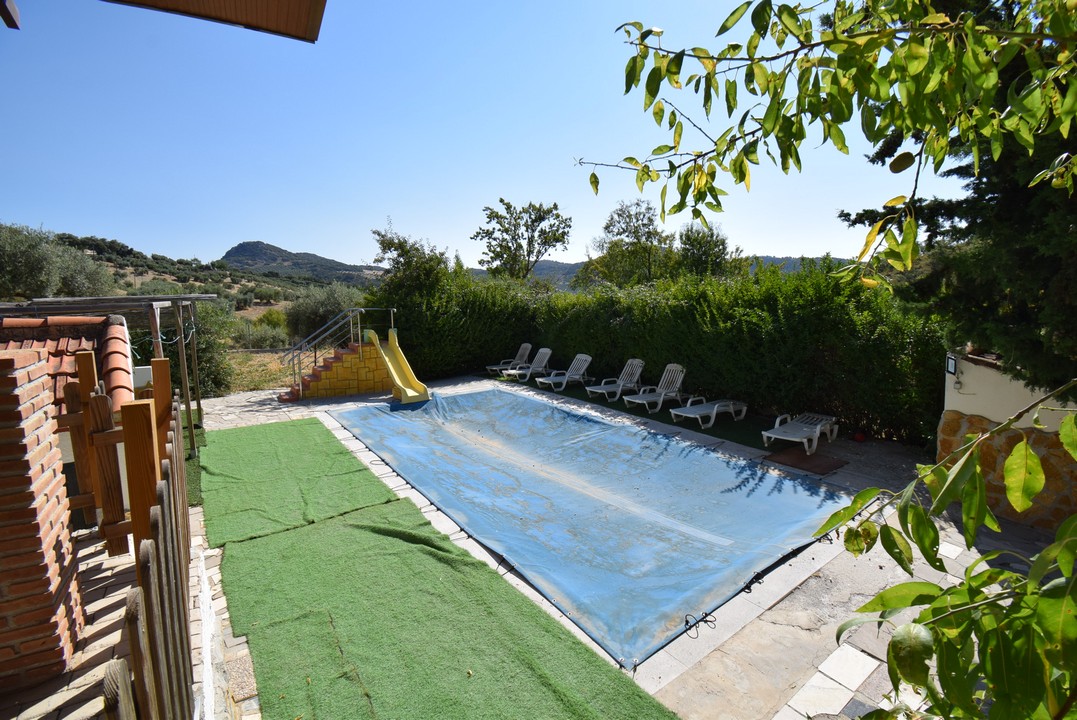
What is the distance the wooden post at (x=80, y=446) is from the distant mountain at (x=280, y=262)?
54.7m

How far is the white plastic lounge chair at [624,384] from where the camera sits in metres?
11.6

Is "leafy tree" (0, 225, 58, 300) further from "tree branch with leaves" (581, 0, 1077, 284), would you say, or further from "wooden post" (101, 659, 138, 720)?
"tree branch with leaves" (581, 0, 1077, 284)

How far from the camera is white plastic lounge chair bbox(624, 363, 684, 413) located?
1054 centimetres

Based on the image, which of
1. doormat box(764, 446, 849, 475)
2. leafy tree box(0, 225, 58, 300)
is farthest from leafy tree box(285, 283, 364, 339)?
doormat box(764, 446, 849, 475)

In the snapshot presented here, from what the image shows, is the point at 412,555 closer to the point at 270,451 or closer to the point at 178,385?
the point at 270,451

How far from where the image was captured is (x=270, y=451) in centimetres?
827

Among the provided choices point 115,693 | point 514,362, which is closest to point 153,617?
point 115,693

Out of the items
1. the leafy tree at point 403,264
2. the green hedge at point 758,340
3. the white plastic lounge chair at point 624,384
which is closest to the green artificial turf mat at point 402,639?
the green hedge at point 758,340

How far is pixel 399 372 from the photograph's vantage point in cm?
1291

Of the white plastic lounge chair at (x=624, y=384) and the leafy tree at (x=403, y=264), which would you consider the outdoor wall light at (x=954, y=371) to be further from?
the leafy tree at (x=403, y=264)

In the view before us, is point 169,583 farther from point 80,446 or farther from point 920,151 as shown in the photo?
point 920,151

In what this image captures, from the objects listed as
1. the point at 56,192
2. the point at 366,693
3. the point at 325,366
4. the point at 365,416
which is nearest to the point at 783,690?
the point at 366,693

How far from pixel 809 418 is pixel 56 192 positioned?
99.7 feet

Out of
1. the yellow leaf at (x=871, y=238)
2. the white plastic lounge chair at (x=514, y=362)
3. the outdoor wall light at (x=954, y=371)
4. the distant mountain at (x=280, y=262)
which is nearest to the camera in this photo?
the yellow leaf at (x=871, y=238)
